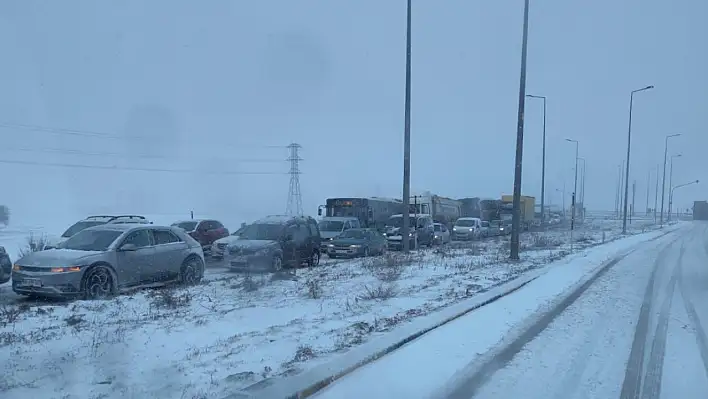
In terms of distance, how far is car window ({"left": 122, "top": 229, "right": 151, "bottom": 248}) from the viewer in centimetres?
1276

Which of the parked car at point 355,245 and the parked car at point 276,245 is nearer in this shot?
the parked car at point 276,245

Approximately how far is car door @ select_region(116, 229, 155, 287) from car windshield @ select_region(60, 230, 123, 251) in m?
0.27

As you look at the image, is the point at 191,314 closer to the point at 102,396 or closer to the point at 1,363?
the point at 1,363

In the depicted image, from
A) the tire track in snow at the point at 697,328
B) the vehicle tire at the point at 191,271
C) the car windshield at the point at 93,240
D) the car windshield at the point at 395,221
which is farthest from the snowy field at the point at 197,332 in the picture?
the car windshield at the point at 395,221

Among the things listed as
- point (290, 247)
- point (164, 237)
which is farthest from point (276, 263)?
point (164, 237)

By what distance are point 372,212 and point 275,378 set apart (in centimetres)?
3168

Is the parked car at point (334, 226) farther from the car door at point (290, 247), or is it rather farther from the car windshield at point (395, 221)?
the car door at point (290, 247)

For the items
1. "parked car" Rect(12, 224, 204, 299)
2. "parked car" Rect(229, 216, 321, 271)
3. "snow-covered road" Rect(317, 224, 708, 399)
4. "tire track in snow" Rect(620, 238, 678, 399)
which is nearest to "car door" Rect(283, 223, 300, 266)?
"parked car" Rect(229, 216, 321, 271)

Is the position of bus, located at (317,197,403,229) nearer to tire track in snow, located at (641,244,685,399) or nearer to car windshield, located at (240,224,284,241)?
car windshield, located at (240,224,284,241)

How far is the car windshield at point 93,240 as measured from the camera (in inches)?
483

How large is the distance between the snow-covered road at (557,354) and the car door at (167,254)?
22.4ft

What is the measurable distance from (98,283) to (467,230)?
108 ft

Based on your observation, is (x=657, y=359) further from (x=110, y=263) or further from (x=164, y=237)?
(x=164, y=237)

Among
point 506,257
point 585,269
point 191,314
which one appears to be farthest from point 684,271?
point 191,314
